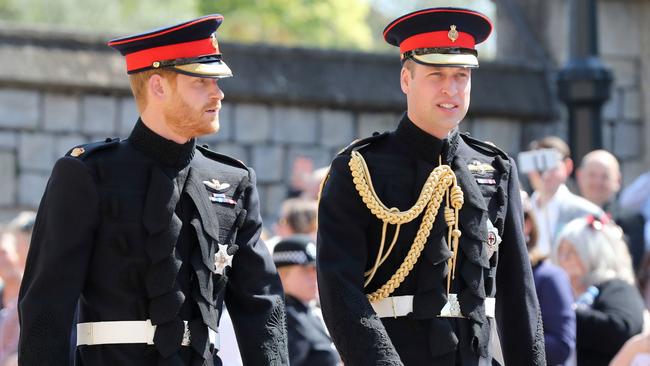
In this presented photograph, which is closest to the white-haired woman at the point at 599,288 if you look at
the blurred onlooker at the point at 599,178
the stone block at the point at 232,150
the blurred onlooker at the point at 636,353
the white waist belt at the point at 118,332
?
the blurred onlooker at the point at 636,353

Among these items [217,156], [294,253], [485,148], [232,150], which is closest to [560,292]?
[294,253]

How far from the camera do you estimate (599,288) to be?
733cm

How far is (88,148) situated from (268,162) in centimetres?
652

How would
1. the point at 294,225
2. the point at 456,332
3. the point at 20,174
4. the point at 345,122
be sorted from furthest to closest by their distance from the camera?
the point at 345,122 < the point at 20,174 < the point at 294,225 < the point at 456,332

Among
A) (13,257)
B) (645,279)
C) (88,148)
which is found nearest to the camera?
(88,148)

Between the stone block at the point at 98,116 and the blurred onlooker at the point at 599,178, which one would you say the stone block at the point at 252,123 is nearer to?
the stone block at the point at 98,116

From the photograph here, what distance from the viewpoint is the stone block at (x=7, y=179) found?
10.6 m

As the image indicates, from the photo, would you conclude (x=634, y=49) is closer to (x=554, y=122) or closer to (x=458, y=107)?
(x=554, y=122)

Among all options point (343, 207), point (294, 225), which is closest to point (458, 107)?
point (343, 207)

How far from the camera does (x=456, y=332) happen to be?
4961 millimetres

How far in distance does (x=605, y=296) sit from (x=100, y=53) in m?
4.91

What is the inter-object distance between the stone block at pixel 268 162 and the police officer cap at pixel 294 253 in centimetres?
396

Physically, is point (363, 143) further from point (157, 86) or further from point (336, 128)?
point (336, 128)

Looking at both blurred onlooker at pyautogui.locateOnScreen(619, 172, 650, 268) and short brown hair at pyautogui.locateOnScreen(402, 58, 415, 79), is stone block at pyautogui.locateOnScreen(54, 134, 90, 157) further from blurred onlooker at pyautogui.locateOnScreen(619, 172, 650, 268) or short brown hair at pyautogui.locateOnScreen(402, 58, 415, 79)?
short brown hair at pyautogui.locateOnScreen(402, 58, 415, 79)
